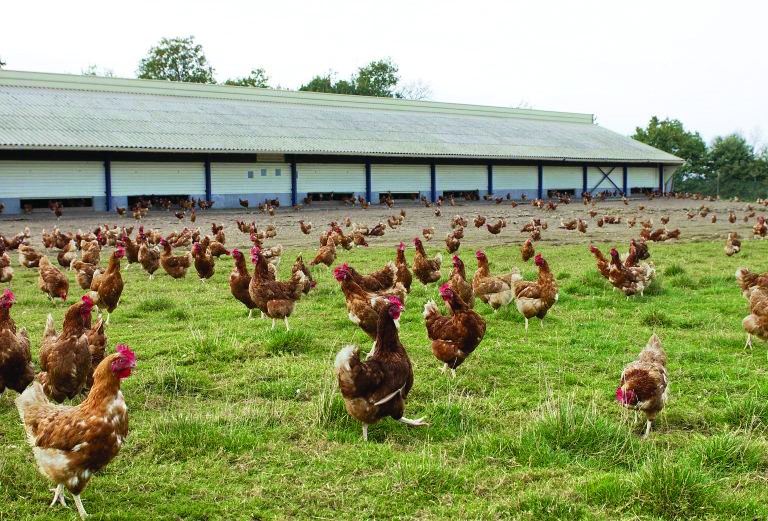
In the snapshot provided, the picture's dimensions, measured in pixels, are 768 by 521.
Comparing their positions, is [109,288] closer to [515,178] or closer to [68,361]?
[68,361]

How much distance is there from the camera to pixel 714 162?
6756 cm

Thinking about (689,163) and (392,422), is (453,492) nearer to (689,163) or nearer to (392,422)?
(392,422)

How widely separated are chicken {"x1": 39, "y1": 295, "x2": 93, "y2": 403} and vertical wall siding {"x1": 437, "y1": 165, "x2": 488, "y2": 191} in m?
39.7

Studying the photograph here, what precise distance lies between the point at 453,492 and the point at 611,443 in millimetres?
1519

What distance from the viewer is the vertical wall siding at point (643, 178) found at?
56.6 meters

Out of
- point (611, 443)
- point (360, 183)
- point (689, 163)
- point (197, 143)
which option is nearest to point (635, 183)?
point (689, 163)

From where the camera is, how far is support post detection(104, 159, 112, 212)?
33172 millimetres

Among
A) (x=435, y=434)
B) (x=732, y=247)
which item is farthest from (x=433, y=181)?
(x=435, y=434)

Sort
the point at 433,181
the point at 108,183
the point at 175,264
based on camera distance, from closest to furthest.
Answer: the point at 175,264 → the point at 108,183 → the point at 433,181

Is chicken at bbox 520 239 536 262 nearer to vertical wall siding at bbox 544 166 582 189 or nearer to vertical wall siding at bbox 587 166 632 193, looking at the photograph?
vertical wall siding at bbox 544 166 582 189

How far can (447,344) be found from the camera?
25.0 ft

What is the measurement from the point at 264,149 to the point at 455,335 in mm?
30851

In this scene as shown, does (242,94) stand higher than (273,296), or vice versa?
(242,94)

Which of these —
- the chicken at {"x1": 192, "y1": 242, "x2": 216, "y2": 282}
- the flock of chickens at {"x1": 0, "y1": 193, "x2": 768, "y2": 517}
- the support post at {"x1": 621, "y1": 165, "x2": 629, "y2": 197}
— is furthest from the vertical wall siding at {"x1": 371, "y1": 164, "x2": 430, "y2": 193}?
the chicken at {"x1": 192, "y1": 242, "x2": 216, "y2": 282}
